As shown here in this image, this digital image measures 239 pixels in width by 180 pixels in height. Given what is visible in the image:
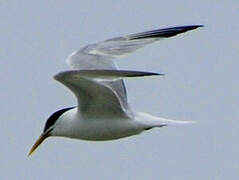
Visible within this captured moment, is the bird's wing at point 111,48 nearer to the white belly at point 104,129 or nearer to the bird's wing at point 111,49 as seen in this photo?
the bird's wing at point 111,49

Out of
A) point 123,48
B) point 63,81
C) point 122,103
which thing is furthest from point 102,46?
point 63,81

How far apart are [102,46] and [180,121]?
2626 millimetres

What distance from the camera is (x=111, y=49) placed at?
1398 cm

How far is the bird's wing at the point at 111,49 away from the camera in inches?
524

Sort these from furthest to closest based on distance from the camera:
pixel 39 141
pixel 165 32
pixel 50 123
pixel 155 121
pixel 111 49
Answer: pixel 111 49, pixel 165 32, pixel 39 141, pixel 50 123, pixel 155 121

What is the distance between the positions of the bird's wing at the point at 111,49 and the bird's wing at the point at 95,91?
1368 millimetres

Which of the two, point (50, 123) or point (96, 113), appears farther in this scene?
point (50, 123)

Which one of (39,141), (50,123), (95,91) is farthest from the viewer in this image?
(39,141)

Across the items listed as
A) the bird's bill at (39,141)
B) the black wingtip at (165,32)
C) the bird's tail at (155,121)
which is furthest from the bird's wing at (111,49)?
the bird's tail at (155,121)

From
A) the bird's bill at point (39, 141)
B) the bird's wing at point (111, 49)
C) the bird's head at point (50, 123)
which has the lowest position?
the bird's bill at point (39, 141)

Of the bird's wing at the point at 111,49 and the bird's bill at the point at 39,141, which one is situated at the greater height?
the bird's wing at the point at 111,49

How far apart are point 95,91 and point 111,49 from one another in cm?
267

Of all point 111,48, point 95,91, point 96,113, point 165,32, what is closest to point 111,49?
point 111,48

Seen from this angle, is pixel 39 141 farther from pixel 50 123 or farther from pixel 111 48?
pixel 111 48
